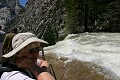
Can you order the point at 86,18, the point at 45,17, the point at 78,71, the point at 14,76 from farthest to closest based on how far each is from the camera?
1. the point at 45,17
2. the point at 86,18
3. the point at 78,71
4. the point at 14,76

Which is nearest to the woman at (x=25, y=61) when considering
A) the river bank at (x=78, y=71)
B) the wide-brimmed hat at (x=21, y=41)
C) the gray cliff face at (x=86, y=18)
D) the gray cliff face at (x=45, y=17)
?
the wide-brimmed hat at (x=21, y=41)

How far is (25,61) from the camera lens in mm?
3109

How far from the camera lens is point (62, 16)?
55625mm

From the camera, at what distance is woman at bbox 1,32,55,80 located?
303 centimetres

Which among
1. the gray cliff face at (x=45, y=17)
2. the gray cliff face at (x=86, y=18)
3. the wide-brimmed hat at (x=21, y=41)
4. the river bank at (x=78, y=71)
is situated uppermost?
the wide-brimmed hat at (x=21, y=41)

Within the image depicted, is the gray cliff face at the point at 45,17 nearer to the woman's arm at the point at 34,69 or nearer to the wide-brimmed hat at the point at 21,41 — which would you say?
the wide-brimmed hat at the point at 21,41

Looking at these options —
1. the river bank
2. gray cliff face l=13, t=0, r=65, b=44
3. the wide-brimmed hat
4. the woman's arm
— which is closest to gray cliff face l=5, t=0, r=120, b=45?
gray cliff face l=13, t=0, r=65, b=44

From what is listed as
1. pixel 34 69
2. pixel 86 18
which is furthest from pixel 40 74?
pixel 86 18

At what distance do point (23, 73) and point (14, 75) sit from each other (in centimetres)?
9

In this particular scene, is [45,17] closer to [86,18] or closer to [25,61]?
[86,18]

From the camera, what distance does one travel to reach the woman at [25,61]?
303 centimetres

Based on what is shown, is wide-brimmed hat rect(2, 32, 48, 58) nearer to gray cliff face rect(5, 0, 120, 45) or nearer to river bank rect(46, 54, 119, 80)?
river bank rect(46, 54, 119, 80)

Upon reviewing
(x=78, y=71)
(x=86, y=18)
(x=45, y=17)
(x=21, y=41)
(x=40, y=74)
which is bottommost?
(x=45, y=17)

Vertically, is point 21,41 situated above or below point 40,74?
above
